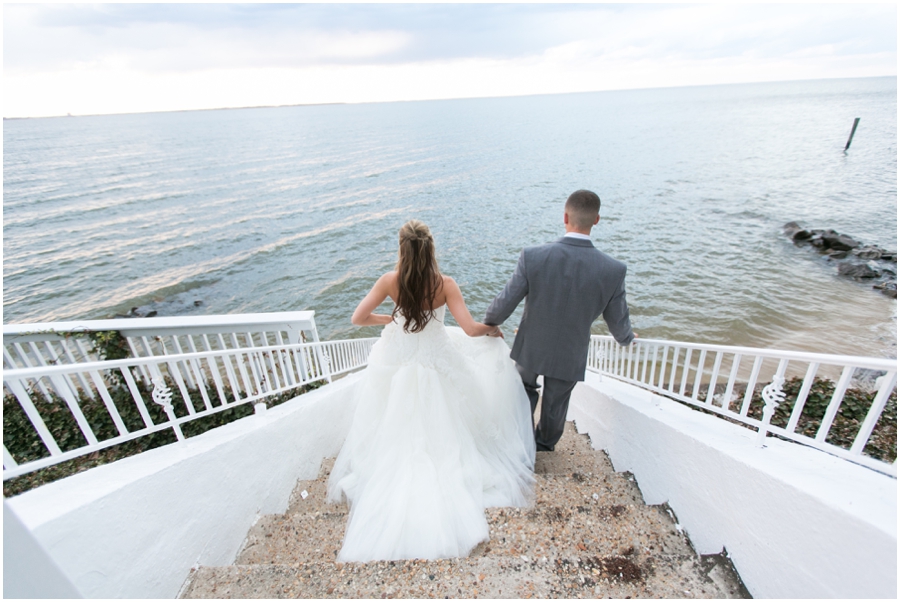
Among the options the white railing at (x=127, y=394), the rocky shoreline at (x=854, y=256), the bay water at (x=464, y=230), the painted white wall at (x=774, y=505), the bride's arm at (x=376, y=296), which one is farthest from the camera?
the rocky shoreline at (x=854, y=256)

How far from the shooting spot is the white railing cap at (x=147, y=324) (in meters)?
4.52

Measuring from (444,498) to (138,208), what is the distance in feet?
78.2

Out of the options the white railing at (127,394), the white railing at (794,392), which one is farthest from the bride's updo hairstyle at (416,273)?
the white railing at (794,392)

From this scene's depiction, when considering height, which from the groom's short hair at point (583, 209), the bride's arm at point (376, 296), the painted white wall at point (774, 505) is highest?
the groom's short hair at point (583, 209)

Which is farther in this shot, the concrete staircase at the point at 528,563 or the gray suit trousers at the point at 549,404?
the gray suit trousers at the point at 549,404

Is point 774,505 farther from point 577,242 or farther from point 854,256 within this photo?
point 854,256

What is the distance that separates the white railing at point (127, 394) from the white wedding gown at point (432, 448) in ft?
3.75

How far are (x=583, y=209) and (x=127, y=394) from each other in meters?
5.16

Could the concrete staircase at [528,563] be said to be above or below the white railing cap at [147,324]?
below

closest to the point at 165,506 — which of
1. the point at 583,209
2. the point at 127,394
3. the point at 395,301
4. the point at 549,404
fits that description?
the point at 395,301

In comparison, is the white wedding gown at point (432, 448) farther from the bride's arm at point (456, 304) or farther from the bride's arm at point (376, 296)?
the bride's arm at point (376, 296)

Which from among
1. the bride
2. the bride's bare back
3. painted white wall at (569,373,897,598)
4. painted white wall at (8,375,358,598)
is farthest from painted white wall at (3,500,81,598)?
painted white wall at (569,373,897,598)

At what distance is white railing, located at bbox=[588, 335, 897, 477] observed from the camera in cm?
212

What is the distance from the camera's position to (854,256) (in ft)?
43.7
